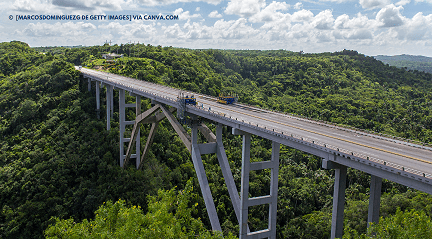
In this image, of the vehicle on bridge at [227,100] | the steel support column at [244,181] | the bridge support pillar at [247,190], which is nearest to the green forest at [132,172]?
the steel support column at [244,181]

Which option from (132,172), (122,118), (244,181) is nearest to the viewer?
(244,181)

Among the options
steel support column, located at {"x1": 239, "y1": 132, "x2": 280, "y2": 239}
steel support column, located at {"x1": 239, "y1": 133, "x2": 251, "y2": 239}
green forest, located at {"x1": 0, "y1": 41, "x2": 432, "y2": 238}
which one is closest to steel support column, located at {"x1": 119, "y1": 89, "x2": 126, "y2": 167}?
green forest, located at {"x1": 0, "y1": 41, "x2": 432, "y2": 238}

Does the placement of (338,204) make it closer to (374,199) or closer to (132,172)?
(374,199)

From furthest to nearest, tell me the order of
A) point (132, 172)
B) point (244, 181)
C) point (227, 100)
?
point (132, 172) → point (227, 100) → point (244, 181)

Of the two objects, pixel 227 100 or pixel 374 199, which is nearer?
pixel 374 199

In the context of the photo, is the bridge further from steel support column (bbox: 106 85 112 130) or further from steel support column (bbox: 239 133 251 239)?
steel support column (bbox: 106 85 112 130)

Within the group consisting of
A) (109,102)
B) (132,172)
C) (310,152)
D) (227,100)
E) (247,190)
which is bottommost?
(132,172)

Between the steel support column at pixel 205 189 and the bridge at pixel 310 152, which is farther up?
the bridge at pixel 310 152

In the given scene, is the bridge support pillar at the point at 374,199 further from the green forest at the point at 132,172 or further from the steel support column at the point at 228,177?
the steel support column at the point at 228,177

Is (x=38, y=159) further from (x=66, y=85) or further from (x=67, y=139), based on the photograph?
(x=66, y=85)

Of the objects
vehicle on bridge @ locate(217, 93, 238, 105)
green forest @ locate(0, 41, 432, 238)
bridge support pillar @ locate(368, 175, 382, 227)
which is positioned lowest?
green forest @ locate(0, 41, 432, 238)

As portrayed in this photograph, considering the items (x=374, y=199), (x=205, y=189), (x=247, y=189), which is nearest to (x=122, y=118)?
(x=205, y=189)

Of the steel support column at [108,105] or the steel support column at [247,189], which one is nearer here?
the steel support column at [247,189]

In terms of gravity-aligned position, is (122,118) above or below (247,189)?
above
